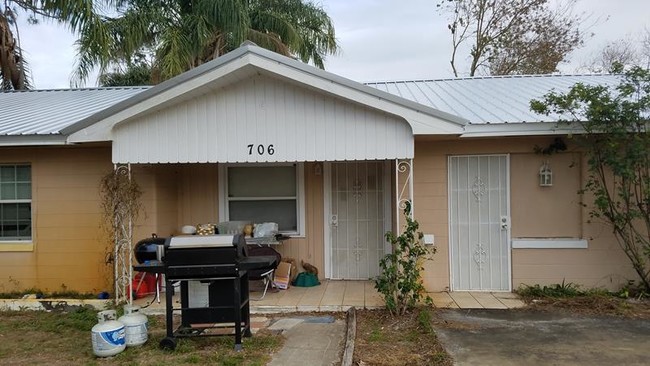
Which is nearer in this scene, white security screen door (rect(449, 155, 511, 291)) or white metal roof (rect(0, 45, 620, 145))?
white metal roof (rect(0, 45, 620, 145))

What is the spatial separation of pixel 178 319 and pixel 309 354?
2.45m

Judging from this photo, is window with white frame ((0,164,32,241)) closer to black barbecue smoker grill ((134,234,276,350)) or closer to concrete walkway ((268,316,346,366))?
black barbecue smoker grill ((134,234,276,350))

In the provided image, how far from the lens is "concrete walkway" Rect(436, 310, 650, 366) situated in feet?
16.5

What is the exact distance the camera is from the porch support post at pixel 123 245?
720 centimetres

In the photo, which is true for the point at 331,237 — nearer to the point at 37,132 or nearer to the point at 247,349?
the point at 247,349

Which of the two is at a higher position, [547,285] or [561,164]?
[561,164]

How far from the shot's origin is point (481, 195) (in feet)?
25.9

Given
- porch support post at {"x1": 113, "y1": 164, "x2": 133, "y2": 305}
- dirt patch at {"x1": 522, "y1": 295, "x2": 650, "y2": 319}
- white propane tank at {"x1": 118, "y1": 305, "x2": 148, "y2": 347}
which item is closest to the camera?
white propane tank at {"x1": 118, "y1": 305, "x2": 148, "y2": 347}

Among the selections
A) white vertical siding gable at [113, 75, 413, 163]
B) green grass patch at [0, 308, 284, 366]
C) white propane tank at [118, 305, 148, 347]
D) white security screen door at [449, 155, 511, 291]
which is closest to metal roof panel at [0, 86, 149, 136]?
white vertical siding gable at [113, 75, 413, 163]

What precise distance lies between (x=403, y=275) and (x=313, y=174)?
3033mm

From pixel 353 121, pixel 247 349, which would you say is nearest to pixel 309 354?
pixel 247 349

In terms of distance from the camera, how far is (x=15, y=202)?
832 centimetres

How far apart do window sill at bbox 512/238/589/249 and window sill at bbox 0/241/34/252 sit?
794 centimetres

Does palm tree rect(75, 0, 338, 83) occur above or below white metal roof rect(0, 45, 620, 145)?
above
